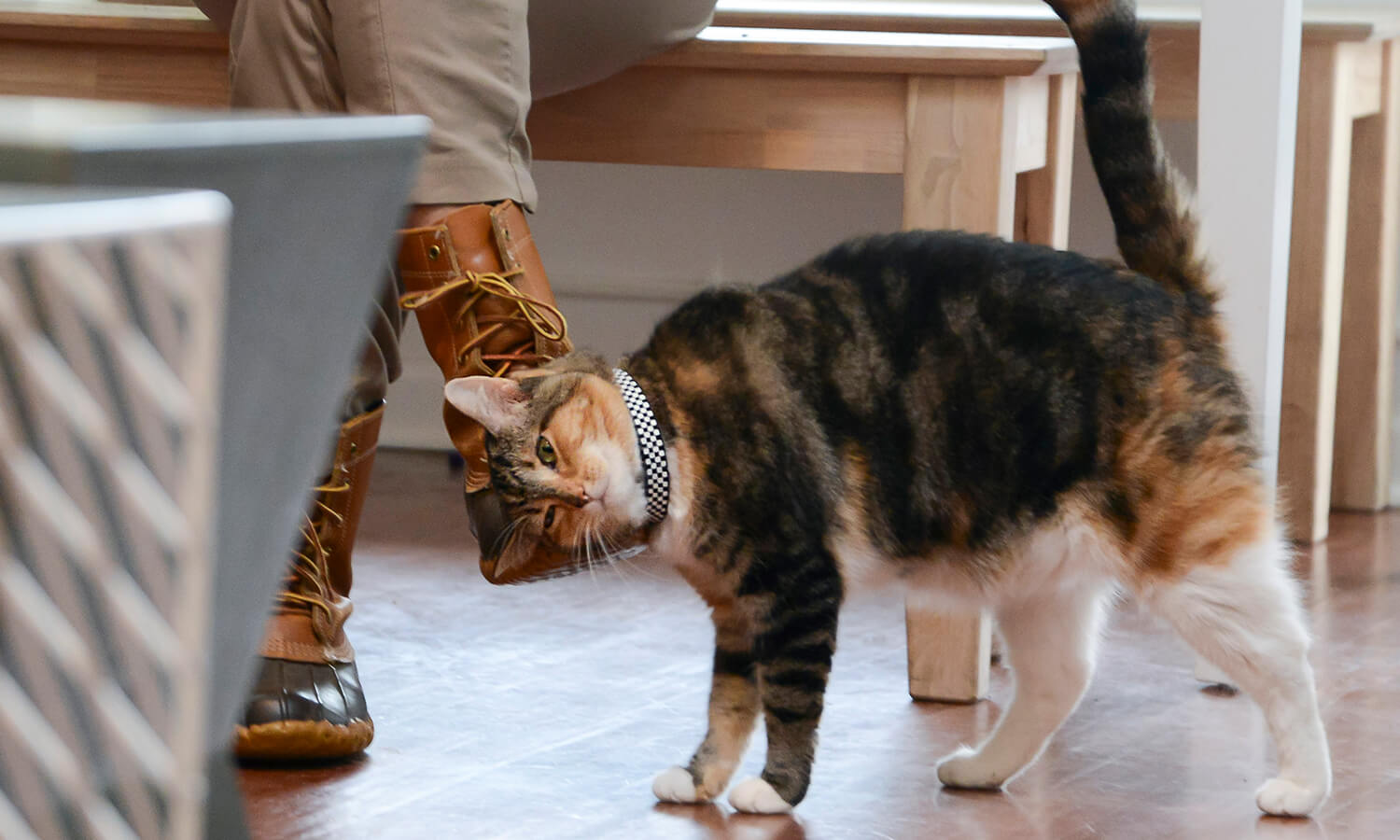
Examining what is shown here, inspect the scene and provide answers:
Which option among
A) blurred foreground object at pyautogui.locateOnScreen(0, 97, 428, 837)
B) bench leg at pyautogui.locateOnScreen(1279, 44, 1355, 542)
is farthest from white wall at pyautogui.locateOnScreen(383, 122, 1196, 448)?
blurred foreground object at pyautogui.locateOnScreen(0, 97, 428, 837)

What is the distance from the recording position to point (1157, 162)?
4.65 feet

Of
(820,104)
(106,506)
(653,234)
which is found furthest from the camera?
(653,234)

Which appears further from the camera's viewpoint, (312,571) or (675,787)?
(312,571)

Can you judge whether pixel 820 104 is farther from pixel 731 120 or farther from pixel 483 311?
pixel 483 311

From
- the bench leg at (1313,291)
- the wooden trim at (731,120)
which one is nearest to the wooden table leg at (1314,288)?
the bench leg at (1313,291)

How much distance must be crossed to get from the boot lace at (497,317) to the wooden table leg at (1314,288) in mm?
1279

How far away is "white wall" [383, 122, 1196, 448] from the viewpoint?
2758 millimetres

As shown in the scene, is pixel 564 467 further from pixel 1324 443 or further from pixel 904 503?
pixel 1324 443

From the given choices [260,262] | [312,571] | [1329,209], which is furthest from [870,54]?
[260,262]

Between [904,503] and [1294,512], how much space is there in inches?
45.2

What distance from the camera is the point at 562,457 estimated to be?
53.2 inches

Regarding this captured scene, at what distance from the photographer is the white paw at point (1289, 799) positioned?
1277mm

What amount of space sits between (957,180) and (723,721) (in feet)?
1.88

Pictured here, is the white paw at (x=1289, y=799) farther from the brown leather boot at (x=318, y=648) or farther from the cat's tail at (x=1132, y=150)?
the brown leather boot at (x=318, y=648)
